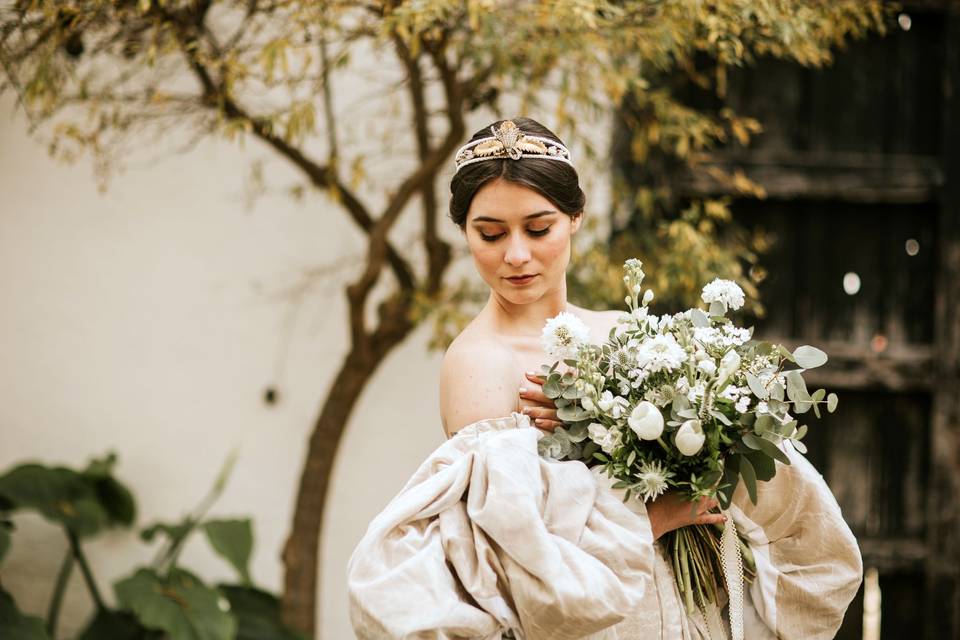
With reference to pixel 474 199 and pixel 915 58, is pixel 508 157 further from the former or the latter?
pixel 915 58

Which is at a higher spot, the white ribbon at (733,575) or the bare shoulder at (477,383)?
the bare shoulder at (477,383)

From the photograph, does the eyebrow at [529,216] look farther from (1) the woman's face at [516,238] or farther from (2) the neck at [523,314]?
(2) the neck at [523,314]

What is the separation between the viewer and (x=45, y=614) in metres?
4.64

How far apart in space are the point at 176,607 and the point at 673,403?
267cm

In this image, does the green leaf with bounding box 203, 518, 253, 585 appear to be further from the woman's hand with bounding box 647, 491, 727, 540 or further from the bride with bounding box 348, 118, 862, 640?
the woman's hand with bounding box 647, 491, 727, 540

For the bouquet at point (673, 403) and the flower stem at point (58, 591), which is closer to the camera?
the bouquet at point (673, 403)

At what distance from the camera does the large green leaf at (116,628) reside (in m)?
4.28

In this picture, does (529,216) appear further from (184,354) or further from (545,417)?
(184,354)

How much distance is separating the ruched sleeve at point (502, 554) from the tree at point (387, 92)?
5.40 feet

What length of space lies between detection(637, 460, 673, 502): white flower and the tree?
161 cm

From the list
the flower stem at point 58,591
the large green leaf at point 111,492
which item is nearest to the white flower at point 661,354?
the large green leaf at point 111,492

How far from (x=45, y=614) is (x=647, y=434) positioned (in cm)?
363

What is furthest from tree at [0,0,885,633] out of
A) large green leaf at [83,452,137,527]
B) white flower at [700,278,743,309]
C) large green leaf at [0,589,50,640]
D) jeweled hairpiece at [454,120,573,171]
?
white flower at [700,278,743,309]

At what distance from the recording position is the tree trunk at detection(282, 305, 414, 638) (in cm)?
432
